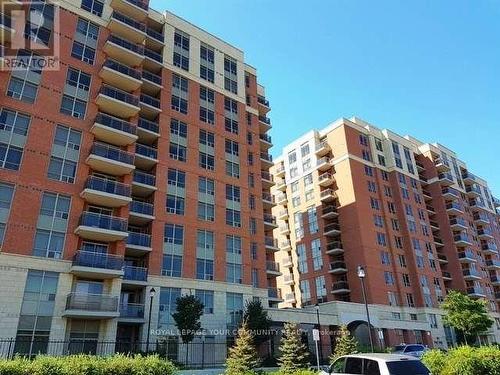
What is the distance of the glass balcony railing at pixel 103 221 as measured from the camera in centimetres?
3253

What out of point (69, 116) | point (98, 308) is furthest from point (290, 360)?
point (69, 116)

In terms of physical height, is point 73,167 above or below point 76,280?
above

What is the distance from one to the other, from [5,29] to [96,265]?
69.2ft

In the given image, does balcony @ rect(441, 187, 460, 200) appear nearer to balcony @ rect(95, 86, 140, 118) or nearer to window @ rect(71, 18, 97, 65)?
balcony @ rect(95, 86, 140, 118)

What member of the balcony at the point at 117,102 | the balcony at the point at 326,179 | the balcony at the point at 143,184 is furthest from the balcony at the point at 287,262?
the balcony at the point at 117,102

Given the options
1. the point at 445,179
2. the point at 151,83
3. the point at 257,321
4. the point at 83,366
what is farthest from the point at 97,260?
the point at 445,179

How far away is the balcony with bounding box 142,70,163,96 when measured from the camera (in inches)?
1684

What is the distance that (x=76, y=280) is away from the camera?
104 ft

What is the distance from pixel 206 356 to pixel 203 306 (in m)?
4.56

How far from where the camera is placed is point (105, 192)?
111 feet

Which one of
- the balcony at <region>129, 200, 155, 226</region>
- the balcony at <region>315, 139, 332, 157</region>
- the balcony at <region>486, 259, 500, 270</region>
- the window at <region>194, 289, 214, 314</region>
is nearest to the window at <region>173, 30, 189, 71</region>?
the balcony at <region>129, 200, 155, 226</region>

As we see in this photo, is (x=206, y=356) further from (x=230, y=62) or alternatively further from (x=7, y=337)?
(x=230, y=62)

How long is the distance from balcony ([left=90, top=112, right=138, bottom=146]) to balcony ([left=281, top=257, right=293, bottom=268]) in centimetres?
4045

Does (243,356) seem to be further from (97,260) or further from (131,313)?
(97,260)
